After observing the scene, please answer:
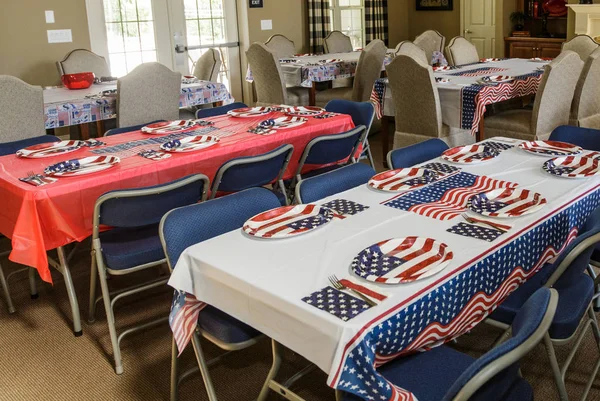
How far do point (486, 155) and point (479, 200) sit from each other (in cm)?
72

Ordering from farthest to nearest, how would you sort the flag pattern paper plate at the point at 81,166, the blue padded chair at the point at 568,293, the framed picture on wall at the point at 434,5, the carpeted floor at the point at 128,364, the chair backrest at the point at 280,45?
1. the framed picture on wall at the point at 434,5
2. the chair backrest at the point at 280,45
3. the flag pattern paper plate at the point at 81,166
4. the carpeted floor at the point at 128,364
5. the blue padded chair at the point at 568,293

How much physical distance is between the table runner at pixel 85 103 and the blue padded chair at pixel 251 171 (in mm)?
1877

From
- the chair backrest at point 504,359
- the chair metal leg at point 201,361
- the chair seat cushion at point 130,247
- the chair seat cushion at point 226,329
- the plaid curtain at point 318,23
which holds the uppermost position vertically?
the plaid curtain at point 318,23

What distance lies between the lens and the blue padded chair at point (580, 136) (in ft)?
10.9

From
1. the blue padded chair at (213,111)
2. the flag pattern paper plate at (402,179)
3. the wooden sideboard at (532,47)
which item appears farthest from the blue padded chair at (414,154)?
the wooden sideboard at (532,47)

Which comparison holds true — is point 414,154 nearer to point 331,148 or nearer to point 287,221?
point 331,148

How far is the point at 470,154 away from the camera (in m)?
3.04

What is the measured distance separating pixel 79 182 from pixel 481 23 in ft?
24.3

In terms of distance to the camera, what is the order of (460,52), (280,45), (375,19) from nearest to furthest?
(460,52), (280,45), (375,19)

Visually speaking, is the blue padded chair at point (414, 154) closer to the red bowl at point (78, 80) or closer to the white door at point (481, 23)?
the red bowl at point (78, 80)

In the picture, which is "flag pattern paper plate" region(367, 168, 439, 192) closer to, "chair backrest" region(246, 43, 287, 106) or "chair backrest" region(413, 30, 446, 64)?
"chair backrest" region(246, 43, 287, 106)

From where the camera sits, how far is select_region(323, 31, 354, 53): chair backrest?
25.8ft

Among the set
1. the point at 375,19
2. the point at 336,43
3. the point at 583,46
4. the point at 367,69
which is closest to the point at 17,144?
the point at 367,69

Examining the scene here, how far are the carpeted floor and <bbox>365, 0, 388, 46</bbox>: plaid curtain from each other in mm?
6891
